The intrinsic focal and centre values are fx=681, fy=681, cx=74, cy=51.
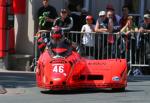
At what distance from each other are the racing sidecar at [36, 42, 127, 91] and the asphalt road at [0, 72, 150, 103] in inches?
8.3

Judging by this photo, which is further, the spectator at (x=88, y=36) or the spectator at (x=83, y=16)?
the spectator at (x=83, y=16)

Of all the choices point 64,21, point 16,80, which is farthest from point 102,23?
point 16,80

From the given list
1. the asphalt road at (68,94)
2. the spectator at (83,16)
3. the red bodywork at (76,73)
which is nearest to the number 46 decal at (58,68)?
the red bodywork at (76,73)

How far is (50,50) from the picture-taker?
1598cm

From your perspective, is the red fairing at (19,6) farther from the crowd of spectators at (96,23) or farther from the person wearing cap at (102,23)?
the person wearing cap at (102,23)

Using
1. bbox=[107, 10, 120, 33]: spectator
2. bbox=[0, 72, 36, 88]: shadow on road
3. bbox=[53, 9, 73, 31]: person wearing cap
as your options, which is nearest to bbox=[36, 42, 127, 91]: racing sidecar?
bbox=[0, 72, 36, 88]: shadow on road

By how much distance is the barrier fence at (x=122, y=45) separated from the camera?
20297 mm

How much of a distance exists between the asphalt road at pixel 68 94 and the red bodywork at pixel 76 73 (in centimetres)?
22

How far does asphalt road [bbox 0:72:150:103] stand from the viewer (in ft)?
46.7

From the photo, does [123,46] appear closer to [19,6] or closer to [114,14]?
[114,14]

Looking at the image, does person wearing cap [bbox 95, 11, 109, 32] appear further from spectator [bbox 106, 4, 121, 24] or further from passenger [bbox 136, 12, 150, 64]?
passenger [bbox 136, 12, 150, 64]

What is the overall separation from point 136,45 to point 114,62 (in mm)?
4366

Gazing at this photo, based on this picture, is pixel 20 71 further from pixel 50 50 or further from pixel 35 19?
pixel 50 50

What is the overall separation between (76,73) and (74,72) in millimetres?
52
